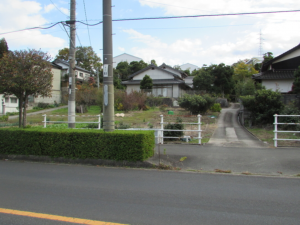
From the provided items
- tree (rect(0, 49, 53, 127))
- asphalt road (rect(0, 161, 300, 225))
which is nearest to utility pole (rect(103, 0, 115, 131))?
asphalt road (rect(0, 161, 300, 225))

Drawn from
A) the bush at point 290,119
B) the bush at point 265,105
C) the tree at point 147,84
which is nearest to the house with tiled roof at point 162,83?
the tree at point 147,84

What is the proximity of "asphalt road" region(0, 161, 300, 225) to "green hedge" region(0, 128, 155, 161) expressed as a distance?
0.71m

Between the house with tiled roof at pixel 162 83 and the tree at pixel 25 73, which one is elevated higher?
the house with tiled roof at pixel 162 83

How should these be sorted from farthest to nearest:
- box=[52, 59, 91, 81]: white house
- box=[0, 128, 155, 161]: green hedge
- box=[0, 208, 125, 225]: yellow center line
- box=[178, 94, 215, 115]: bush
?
1. box=[52, 59, 91, 81]: white house
2. box=[178, 94, 215, 115]: bush
3. box=[0, 128, 155, 161]: green hedge
4. box=[0, 208, 125, 225]: yellow center line

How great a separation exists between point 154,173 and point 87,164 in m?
2.46

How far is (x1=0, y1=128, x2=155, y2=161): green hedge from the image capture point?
26.8 ft

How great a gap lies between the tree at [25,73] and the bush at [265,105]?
42.5ft

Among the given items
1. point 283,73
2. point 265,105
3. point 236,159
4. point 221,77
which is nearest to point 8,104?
point 221,77

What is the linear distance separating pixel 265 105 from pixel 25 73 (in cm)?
1446

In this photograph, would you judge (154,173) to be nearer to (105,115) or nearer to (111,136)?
(111,136)

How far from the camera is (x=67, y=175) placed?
7227 millimetres

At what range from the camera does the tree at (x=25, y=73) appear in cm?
1159

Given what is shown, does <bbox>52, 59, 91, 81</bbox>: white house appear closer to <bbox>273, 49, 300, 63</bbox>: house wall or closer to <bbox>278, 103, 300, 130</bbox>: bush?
<bbox>273, 49, 300, 63</bbox>: house wall

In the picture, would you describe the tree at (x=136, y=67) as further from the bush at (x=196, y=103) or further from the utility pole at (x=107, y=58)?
the utility pole at (x=107, y=58)
